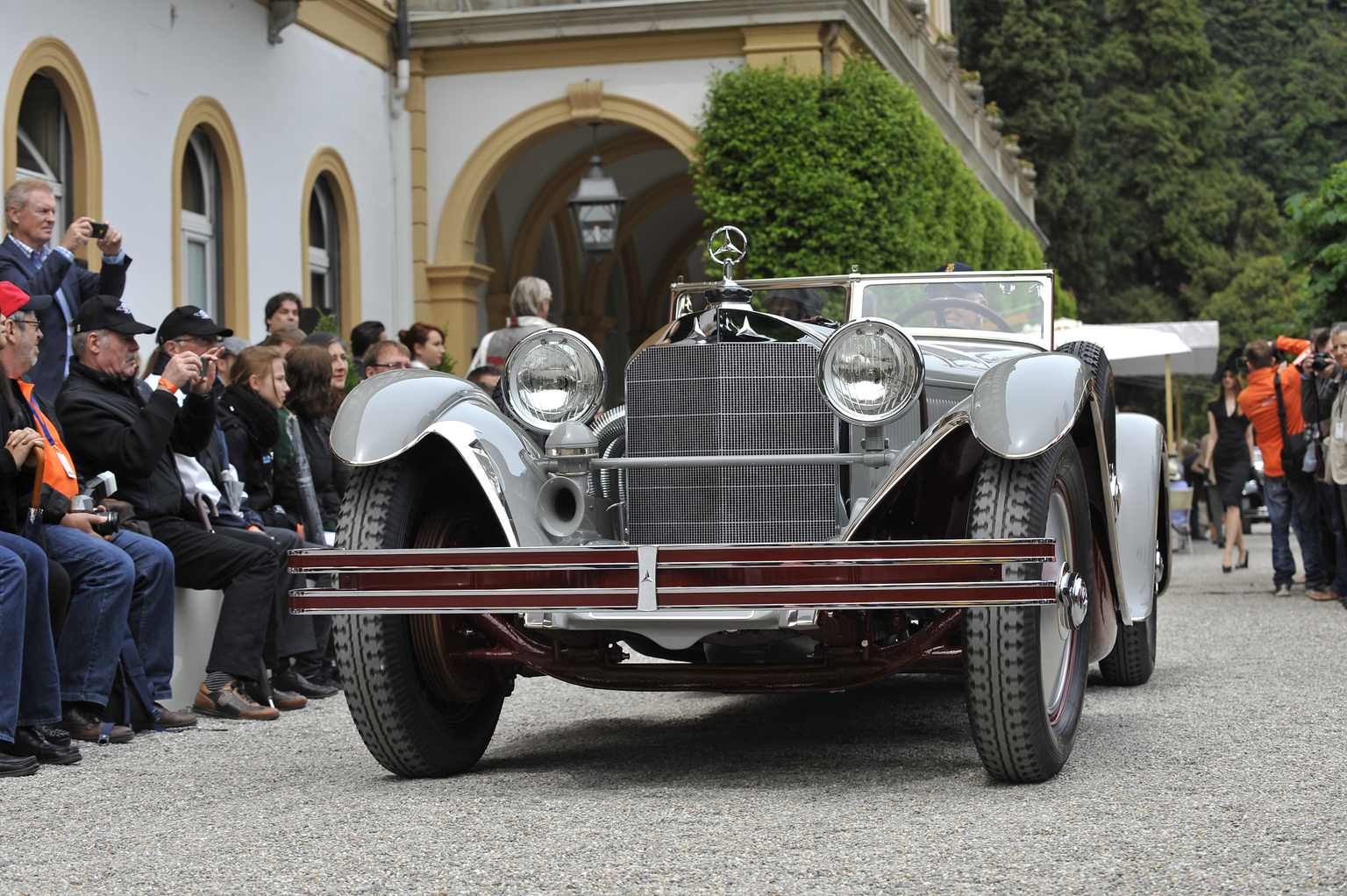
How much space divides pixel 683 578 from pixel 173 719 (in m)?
2.93

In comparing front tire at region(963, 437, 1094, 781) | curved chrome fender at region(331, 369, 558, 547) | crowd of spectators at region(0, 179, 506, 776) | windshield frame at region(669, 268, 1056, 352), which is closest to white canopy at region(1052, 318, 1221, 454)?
windshield frame at region(669, 268, 1056, 352)

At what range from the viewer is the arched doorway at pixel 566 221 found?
1675 cm

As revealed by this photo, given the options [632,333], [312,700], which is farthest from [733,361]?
[632,333]

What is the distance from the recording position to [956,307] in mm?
6531

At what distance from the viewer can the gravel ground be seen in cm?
349

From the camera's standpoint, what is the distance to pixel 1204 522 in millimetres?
25391

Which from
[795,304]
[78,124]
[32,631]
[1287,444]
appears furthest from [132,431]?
[1287,444]

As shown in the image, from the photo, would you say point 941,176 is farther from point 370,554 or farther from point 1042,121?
point 1042,121

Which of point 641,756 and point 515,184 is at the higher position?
point 515,184

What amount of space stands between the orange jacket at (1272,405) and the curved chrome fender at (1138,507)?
5.01 meters

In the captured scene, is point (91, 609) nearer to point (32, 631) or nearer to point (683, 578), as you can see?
point (32, 631)

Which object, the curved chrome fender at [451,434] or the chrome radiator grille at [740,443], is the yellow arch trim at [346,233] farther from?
the chrome radiator grille at [740,443]

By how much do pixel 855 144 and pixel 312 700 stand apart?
33.0ft

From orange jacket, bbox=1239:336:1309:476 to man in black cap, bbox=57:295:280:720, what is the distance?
25.5 feet
